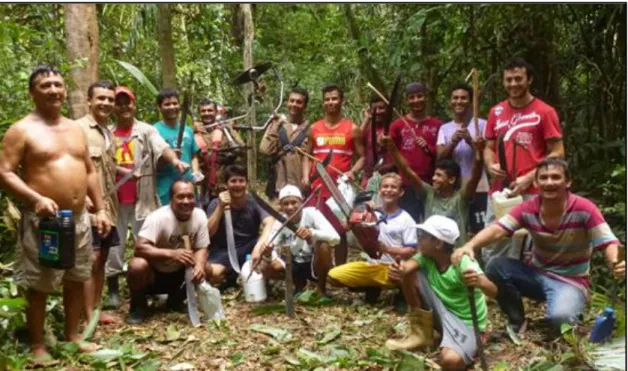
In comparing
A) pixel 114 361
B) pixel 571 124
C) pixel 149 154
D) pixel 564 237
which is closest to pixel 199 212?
pixel 149 154

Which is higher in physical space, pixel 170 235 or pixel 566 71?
pixel 566 71

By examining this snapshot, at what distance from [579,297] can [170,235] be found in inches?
107

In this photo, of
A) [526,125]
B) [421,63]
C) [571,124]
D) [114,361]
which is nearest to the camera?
[114,361]

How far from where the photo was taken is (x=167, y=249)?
4.75m

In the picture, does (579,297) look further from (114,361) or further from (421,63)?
(421,63)

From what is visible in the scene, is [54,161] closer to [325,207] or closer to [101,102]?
[101,102]

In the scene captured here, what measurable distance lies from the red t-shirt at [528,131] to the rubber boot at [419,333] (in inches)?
47.7

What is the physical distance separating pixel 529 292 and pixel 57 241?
2863 mm

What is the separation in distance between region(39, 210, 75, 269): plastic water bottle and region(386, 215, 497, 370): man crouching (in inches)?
73.4

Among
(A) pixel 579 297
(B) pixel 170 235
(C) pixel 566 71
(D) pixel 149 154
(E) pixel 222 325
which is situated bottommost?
(E) pixel 222 325

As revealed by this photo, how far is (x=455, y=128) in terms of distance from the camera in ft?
17.6

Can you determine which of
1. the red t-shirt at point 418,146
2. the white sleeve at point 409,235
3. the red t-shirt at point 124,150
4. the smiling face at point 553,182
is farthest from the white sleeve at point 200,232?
the smiling face at point 553,182

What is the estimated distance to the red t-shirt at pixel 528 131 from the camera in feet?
15.1

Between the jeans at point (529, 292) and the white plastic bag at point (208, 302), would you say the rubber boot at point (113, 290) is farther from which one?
the jeans at point (529, 292)
